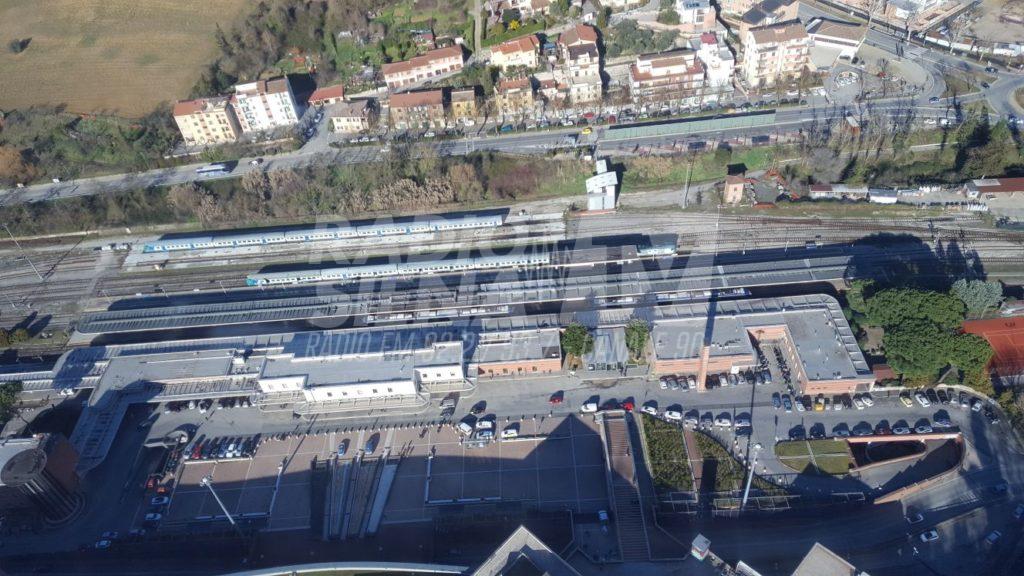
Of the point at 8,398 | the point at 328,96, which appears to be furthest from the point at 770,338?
the point at 328,96

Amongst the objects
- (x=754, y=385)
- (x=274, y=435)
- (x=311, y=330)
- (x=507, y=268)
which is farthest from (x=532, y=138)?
(x=274, y=435)

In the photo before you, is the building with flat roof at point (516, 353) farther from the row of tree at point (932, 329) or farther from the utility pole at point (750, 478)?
the row of tree at point (932, 329)

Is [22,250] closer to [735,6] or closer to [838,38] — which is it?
[735,6]

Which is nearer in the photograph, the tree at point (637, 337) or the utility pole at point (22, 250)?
the tree at point (637, 337)

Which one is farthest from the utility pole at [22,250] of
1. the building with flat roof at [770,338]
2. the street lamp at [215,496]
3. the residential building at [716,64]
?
the residential building at [716,64]

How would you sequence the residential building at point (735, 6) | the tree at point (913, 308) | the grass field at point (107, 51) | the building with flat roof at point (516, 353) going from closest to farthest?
the tree at point (913, 308)
the building with flat roof at point (516, 353)
the residential building at point (735, 6)
the grass field at point (107, 51)

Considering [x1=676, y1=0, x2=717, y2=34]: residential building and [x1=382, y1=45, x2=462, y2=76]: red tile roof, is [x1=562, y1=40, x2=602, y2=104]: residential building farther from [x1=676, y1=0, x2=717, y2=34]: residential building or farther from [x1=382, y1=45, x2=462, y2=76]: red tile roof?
[x1=382, y1=45, x2=462, y2=76]: red tile roof
